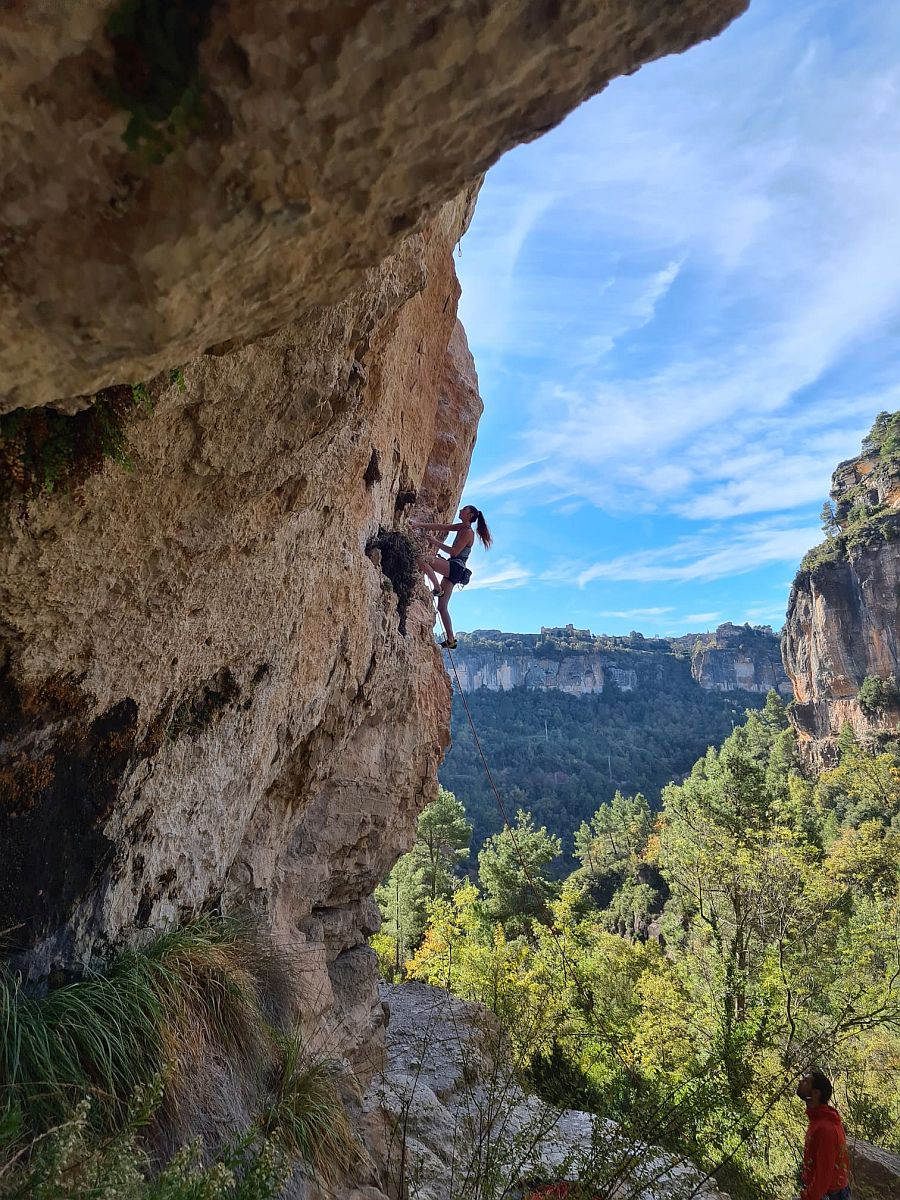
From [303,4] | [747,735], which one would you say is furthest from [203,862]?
[747,735]

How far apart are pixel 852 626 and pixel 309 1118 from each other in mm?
58907


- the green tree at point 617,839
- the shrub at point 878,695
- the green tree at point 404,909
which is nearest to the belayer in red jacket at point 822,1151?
the green tree at point 404,909

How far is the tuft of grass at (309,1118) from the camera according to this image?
10.5ft

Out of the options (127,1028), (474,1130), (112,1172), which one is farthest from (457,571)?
(112,1172)

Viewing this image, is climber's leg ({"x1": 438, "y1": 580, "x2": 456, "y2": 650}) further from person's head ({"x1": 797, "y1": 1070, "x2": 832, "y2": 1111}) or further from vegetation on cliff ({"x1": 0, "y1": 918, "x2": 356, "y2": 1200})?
person's head ({"x1": 797, "y1": 1070, "x2": 832, "y2": 1111})

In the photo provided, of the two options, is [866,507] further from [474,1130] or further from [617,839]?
[474,1130]

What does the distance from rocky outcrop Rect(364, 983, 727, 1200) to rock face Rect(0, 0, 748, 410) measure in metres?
3.26

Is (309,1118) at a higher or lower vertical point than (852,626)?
lower

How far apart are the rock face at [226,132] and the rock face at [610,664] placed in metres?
122

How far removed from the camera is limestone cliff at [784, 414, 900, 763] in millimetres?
47438

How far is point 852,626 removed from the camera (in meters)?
51.6

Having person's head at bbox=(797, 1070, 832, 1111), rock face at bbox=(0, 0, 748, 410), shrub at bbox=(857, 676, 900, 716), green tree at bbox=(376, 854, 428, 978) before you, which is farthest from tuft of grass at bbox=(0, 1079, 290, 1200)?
shrub at bbox=(857, 676, 900, 716)

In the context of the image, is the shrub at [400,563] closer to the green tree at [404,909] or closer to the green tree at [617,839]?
the green tree at [404,909]

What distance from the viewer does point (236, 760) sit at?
393 centimetres
